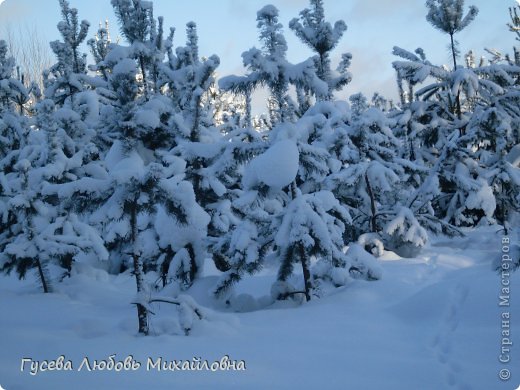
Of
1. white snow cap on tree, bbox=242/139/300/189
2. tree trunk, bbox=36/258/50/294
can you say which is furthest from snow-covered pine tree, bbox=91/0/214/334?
tree trunk, bbox=36/258/50/294

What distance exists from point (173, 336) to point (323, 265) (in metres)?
3.97

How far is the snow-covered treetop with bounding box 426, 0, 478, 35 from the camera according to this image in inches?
592

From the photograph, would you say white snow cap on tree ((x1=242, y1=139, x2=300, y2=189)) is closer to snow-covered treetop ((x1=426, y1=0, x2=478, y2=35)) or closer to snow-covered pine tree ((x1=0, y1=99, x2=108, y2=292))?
snow-covered pine tree ((x1=0, y1=99, x2=108, y2=292))

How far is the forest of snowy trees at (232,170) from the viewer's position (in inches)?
254

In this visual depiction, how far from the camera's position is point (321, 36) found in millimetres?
11617

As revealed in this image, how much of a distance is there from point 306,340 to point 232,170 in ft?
12.9

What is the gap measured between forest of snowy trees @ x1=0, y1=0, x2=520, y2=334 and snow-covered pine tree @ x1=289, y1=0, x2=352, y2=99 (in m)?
0.04

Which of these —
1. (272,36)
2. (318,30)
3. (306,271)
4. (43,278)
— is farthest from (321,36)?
(43,278)

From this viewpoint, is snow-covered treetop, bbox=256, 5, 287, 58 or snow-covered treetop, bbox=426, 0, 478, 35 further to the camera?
snow-covered treetop, bbox=426, 0, 478, 35

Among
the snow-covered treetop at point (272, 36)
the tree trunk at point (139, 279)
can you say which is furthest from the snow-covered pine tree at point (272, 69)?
the tree trunk at point (139, 279)

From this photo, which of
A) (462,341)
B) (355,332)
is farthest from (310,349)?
(462,341)

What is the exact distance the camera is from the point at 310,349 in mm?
5613

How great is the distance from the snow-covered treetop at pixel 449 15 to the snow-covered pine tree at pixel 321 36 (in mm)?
5784

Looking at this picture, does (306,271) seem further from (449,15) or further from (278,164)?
(449,15)
